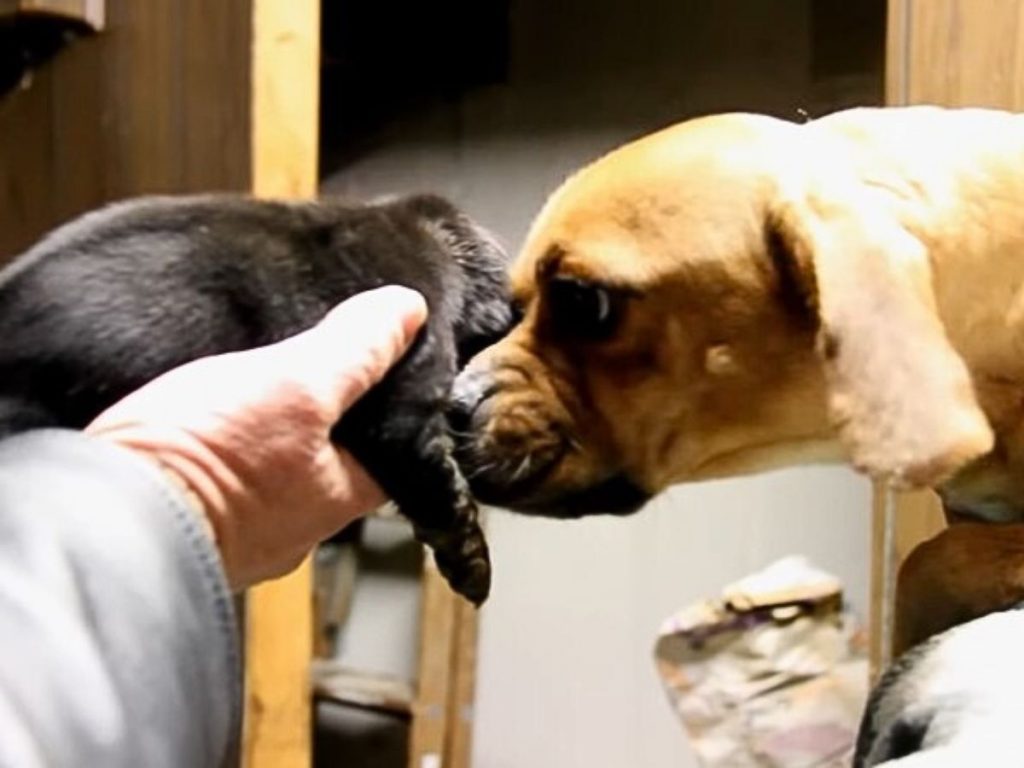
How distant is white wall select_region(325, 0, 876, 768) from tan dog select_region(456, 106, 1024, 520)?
0.97 meters

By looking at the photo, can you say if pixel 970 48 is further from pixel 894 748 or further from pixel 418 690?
pixel 418 690

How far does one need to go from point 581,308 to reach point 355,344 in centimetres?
26

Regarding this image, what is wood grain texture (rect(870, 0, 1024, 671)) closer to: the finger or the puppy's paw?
the puppy's paw

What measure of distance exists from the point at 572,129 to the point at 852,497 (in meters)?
0.62

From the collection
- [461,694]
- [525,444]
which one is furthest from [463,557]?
[461,694]

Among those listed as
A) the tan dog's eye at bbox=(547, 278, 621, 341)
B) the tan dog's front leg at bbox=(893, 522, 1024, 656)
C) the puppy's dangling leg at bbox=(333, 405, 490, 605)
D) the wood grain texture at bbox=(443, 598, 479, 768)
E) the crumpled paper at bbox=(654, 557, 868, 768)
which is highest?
the tan dog's eye at bbox=(547, 278, 621, 341)

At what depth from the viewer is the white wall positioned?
2154mm

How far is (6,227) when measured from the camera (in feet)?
6.90

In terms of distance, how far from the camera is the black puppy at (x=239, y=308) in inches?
34.6

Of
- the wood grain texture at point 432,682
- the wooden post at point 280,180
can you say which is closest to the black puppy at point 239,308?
the wooden post at point 280,180

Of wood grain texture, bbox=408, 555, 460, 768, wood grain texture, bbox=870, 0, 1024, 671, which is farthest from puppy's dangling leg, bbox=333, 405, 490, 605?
wood grain texture, bbox=408, 555, 460, 768

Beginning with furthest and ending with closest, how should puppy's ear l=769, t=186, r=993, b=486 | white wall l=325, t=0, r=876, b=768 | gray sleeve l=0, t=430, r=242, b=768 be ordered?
white wall l=325, t=0, r=876, b=768
puppy's ear l=769, t=186, r=993, b=486
gray sleeve l=0, t=430, r=242, b=768

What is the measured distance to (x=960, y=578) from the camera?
0.98 m

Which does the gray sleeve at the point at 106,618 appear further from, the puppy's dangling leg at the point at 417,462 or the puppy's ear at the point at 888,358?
the puppy's ear at the point at 888,358
